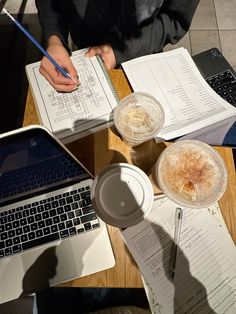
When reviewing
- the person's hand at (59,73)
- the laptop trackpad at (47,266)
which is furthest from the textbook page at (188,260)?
the person's hand at (59,73)

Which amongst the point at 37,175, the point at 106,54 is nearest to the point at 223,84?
the point at 106,54

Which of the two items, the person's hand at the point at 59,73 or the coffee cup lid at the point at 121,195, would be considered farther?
the person's hand at the point at 59,73

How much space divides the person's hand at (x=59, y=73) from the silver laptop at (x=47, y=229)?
277mm

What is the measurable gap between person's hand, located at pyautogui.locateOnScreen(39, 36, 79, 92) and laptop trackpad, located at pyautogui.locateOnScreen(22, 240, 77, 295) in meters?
0.44

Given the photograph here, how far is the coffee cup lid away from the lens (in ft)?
1.94

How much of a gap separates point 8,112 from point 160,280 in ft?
4.60

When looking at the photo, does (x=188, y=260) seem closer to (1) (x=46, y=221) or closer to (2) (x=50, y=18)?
(1) (x=46, y=221)

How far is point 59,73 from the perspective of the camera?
0.77 meters

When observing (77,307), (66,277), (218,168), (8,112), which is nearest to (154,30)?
(218,168)

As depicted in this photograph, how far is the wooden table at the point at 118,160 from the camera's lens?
63 centimetres

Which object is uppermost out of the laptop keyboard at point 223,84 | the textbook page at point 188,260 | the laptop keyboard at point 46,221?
the laptop keyboard at point 223,84

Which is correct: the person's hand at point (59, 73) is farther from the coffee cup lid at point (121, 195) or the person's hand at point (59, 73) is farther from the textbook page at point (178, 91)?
the coffee cup lid at point (121, 195)

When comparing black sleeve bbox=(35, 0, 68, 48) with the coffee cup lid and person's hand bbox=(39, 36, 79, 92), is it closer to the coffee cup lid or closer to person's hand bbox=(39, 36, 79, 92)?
person's hand bbox=(39, 36, 79, 92)

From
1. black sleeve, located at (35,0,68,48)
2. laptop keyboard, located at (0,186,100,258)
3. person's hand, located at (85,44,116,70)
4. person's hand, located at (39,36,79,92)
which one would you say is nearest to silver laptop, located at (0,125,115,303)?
laptop keyboard, located at (0,186,100,258)
